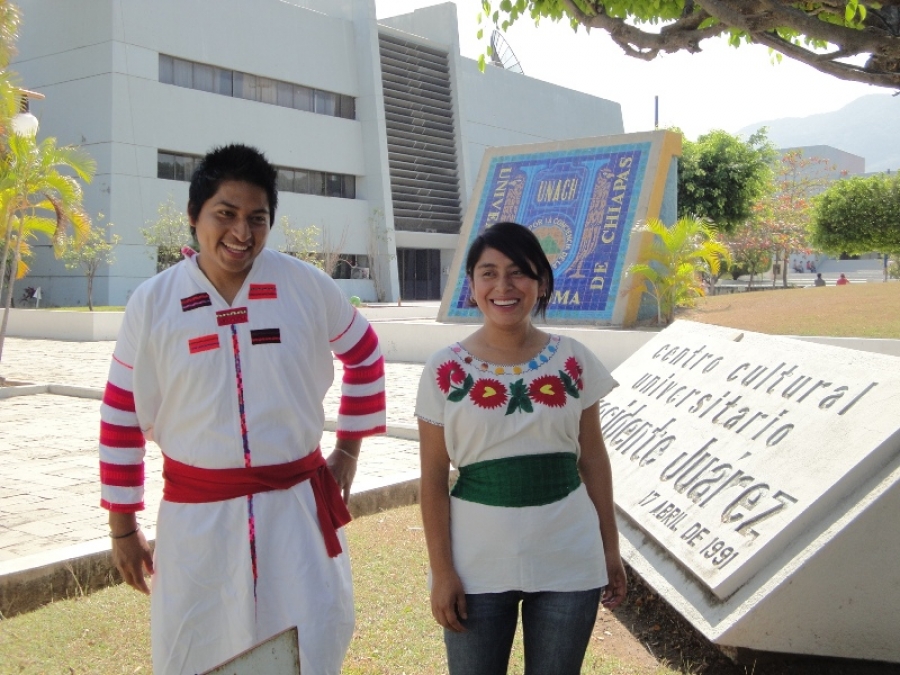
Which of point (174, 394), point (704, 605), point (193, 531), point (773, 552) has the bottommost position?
point (704, 605)

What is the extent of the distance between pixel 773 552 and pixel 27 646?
114 inches

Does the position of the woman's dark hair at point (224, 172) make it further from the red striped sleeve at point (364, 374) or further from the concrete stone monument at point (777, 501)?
the concrete stone monument at point (777, 501)

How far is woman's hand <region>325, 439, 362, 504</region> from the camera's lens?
8.68ft

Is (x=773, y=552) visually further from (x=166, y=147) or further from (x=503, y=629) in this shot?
(x=166, y=147)

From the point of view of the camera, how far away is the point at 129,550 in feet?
8.01

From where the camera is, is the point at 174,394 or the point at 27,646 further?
the point at 27,646

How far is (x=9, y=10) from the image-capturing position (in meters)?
14.4

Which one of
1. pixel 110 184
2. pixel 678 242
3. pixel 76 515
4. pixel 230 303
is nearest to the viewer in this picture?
pixel 230 303

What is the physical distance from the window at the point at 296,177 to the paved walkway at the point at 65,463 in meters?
17.1

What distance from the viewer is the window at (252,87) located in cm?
2958

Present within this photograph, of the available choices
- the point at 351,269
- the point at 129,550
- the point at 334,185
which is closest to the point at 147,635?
the point at 129,550

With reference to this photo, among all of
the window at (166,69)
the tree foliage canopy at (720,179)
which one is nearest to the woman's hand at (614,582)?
the tree foliage canopy at (720,179)

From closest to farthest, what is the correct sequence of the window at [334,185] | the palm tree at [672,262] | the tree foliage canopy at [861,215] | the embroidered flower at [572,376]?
the embroidered flower at [572,376], the palm tree at [672,262], the tree foliage canopy at [861,215], the window at [334,185]

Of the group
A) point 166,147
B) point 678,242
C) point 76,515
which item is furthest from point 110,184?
point 76,515
